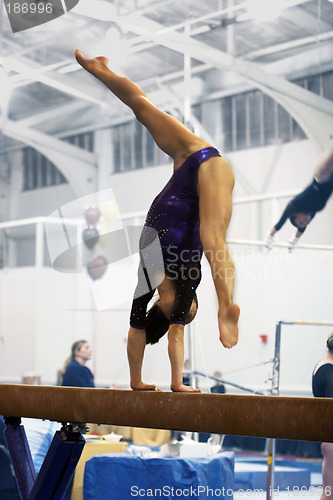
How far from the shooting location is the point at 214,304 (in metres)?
7.01

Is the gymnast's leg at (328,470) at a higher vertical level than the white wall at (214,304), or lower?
lower

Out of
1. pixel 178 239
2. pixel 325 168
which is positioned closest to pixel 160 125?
pixel 178 239

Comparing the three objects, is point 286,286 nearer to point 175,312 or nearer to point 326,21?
point 326,21

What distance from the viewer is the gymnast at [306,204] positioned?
486 centimetres

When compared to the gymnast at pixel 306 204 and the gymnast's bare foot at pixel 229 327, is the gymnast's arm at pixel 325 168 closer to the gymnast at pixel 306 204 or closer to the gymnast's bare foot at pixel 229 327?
the gymnast at pixel 306 204

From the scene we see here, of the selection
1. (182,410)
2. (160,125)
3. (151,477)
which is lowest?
(151,477)

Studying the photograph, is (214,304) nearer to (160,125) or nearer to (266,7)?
(266,7)

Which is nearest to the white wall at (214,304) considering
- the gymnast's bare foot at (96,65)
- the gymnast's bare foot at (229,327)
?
the gymnast's bare foot at (96,65)

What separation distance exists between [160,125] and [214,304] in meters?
5.10

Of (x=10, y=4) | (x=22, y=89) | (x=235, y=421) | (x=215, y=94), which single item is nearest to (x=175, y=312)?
(x=235, y=421)

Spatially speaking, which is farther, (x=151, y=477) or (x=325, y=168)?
(x=325, y=168)

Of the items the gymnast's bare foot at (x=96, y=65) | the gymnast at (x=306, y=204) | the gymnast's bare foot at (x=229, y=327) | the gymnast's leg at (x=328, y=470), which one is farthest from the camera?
the gymnast at (x=306, y=204)

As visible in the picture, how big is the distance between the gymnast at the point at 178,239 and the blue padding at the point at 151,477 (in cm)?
186

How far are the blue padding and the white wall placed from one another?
2.27m
